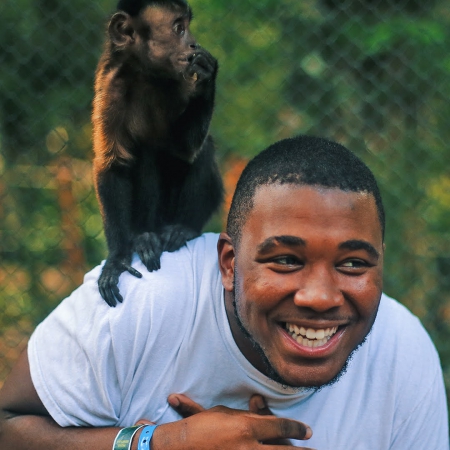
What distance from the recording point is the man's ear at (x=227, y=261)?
1.73 m

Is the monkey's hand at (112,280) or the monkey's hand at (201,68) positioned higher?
the monkey's hand at (201,68)

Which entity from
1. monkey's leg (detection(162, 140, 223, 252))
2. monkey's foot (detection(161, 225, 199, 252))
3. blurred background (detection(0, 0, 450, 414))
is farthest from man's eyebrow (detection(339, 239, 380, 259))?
blurred background (detection(0, 0, 450, 414))

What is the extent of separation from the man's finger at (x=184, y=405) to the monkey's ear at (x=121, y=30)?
4.44 feet

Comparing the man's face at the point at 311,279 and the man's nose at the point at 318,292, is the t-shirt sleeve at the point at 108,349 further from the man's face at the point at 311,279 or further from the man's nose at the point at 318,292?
the man's nose at the point at 318,292

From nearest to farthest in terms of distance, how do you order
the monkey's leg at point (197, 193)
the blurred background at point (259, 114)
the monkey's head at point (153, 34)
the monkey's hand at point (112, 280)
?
1. the monkey's hand at point (112, 280)
2. the monkey's head at point (153, 34)
3. the monkey's leg at point (197, 193)
4. the blurred background at point (259, 114)

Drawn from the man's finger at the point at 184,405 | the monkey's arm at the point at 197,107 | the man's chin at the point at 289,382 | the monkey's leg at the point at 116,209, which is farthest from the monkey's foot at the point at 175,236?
the man's chin at the point at 289,382

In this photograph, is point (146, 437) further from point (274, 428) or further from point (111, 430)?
point (274, 428)

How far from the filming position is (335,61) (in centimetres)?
376

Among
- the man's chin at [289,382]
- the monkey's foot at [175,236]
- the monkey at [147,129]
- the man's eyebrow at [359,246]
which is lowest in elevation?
the man's chin at [289,382]

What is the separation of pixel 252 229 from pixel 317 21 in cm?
245

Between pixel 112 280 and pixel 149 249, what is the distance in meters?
0.32

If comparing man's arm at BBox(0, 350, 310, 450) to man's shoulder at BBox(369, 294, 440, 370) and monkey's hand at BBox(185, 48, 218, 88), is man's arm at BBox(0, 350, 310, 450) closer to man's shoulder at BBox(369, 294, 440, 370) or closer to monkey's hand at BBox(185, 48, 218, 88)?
man's shoulder at BBox(369, 294, 440, 370)

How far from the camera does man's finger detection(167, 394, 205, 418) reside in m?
1.71

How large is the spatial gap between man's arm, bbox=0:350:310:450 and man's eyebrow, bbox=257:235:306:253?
1.24 ft
